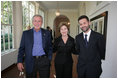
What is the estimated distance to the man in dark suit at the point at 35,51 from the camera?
6.09 ft

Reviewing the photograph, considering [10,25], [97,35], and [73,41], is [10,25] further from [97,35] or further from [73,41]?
[97,35]

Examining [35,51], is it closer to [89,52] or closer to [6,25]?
[89,52]

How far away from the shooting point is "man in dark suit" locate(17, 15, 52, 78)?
6.09 ft

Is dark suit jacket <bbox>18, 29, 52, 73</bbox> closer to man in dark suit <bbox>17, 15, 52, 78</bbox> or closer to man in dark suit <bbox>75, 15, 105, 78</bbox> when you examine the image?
man in dark suit <bbox>17, 15, 52, 78</bbox>

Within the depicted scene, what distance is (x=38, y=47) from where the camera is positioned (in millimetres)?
1877

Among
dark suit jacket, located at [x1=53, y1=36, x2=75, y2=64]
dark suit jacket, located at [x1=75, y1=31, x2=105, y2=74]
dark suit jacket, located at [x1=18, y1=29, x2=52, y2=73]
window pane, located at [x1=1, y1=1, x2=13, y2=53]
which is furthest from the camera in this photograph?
window pane, located at [x1=1, y1=1, x2=13, y2=53]

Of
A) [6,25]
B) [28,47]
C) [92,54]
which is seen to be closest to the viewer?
[92,54]

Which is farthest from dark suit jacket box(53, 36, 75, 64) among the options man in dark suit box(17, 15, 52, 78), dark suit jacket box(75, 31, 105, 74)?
dark suit jacket box(75, 31, 105, 74)

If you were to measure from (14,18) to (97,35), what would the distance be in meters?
3.84

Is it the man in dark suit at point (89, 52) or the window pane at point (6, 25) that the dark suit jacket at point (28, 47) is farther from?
the window pane at point (6, 25)

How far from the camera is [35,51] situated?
1.87 m

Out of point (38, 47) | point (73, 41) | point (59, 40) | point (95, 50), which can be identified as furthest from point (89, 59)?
point (38, 47)

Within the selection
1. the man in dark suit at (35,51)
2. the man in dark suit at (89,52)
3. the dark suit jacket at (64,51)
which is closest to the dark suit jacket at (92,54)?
the man in dark suit at (89,52)

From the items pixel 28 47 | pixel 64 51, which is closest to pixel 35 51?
pixel 28 47
